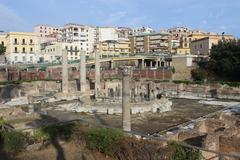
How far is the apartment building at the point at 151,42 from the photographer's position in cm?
10162

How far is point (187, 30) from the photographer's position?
122 m

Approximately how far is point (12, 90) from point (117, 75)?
20.2 metres

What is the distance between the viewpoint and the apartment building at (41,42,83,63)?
84.3 meters

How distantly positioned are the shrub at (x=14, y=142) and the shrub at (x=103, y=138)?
3.18 meters

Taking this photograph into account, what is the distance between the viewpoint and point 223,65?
4759cm

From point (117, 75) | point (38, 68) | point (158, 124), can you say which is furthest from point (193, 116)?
point (38, 68)

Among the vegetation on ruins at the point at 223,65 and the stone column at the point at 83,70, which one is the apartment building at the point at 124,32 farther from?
the stone column at the point at 83,70

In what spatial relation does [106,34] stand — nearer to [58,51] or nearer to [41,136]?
[58,51]

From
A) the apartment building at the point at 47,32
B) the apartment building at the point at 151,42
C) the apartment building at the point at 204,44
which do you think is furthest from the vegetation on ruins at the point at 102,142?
the apartment building at the point at 47,32

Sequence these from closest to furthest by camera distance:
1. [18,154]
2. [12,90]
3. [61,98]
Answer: [18,154], [61,98], [12,90]

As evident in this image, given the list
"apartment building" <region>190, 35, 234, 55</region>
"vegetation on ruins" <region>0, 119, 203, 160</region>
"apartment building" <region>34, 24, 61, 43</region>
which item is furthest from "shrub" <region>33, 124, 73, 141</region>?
"apartment building" <region>34, 24, 61, 43</region>

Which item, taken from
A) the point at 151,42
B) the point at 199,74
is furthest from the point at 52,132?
the point at 151,42

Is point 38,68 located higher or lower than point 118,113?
higher

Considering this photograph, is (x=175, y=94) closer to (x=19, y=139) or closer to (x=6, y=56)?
(x=19, y=139)
